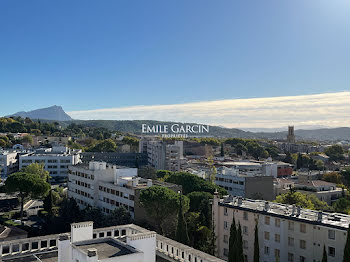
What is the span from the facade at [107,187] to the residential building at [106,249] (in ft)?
106

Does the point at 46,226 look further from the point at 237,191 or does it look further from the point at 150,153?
the point at 150,153

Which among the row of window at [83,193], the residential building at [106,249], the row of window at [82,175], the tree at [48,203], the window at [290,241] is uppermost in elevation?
the residential building at [106,249]

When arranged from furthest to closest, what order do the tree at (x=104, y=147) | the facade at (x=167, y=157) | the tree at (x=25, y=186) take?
the tree at (x=104, y=147), the facade at (x=167, y=157), the tree at (x=25, y=186)

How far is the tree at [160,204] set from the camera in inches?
1881

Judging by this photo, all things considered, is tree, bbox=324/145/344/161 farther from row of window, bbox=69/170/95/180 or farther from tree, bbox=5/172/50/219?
tree, bbox=5/172/50/219

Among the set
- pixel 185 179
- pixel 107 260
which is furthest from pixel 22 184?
pixel 107 260

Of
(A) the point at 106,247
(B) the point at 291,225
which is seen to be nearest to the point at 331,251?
(B) the point at 291,225

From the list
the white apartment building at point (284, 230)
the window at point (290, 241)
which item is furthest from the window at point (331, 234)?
the window at point (290, 241)

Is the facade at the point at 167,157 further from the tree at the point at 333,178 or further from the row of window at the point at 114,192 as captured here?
the row of window at the point at 114,192

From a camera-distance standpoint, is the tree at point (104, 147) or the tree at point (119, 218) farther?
the tree at point (104, 147)

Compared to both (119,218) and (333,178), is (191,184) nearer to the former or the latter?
(119,218)

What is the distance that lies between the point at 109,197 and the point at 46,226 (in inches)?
382

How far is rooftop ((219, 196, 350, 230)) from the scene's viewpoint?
33.2m

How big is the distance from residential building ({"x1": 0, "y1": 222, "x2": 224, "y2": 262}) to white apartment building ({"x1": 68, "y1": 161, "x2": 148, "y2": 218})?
32884 mm
